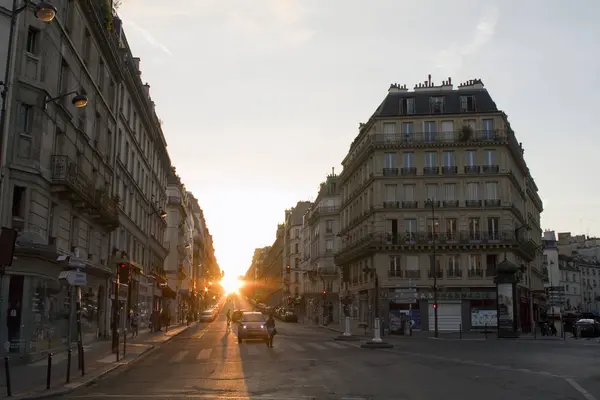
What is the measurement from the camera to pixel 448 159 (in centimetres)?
5738

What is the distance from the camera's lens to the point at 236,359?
21812 mm

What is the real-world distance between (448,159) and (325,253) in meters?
34.1

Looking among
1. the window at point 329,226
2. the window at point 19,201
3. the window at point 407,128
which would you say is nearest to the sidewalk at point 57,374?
the window at point 19,201

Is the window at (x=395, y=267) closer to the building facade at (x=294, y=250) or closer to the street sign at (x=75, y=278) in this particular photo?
the street sign at (x=75, y=278)

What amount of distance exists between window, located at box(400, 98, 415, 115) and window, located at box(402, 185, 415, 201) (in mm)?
7483

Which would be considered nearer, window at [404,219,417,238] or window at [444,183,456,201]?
window at [404,219,417,238]

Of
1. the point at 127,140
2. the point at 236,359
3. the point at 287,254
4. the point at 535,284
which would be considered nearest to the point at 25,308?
the point at 236,359

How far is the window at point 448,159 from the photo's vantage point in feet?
188

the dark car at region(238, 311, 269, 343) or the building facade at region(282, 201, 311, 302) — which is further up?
the building facade at region(282, 201, 311, 302)

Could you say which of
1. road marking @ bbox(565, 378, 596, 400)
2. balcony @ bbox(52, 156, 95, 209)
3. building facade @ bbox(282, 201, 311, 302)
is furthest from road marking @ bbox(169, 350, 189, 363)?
building facade @ bbox(282, 201, 311, 302)

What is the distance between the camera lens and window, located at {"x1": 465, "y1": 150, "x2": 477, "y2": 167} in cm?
5709

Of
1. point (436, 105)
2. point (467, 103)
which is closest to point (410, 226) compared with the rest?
point (436, 105)

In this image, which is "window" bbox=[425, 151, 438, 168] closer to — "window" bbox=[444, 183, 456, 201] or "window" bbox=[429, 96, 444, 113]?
"window" bbox=[444, 183, 456, 201]

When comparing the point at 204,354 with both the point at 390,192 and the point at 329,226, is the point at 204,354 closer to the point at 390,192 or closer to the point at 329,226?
the point at 390,192
